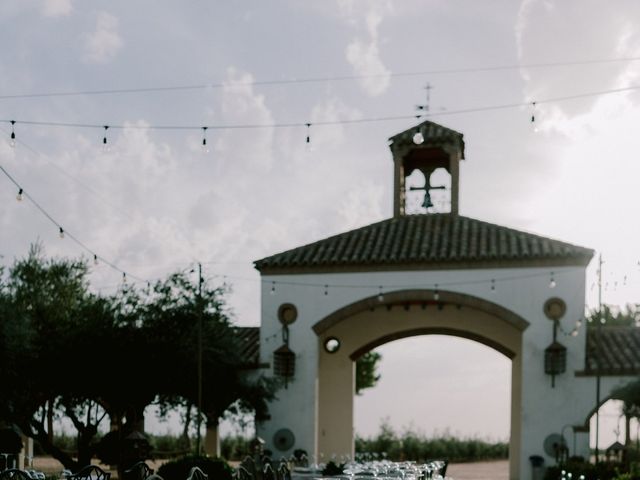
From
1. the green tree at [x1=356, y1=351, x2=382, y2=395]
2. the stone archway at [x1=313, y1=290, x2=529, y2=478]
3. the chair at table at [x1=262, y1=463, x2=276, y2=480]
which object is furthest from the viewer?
the green tree at [x1=356, y1=351, x2=382, y2=395]

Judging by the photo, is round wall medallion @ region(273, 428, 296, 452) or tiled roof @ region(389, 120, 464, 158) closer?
round wall medallion @ region(273, 428, 296, 452)

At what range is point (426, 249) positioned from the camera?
2708 cm

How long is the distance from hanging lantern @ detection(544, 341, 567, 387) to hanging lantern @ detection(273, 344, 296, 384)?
712cm

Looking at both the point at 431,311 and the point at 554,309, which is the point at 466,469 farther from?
the point at 554,309

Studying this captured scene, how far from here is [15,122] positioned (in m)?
15.2

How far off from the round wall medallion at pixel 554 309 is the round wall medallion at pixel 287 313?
710cm

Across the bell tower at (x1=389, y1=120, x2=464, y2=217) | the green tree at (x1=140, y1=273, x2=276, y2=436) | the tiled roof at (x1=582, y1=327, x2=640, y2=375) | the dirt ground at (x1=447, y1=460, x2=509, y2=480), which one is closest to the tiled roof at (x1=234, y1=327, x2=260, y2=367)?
the green tree at (x1=140, y1=273, x2=276, y2=436)

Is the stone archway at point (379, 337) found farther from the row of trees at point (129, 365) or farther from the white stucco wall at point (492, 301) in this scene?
the row of trees at point (129, 365)

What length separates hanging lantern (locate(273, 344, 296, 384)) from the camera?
89.6 feet

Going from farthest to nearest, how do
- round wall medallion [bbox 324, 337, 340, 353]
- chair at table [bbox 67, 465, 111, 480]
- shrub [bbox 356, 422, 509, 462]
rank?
shrub [bbox 356, 422, 509, 462]
round wall medallion [bbox 324, 337, 340, 353]
chair at table [bbox 67, 465, 111, 480]

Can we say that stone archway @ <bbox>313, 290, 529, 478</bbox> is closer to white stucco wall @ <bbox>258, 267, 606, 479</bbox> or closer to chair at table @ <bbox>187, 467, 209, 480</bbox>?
white stucco wall @ <bbox>258, 267, 606, 479</bbox>

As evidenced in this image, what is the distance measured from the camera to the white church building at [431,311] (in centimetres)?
2559

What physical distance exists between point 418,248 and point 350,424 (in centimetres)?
662

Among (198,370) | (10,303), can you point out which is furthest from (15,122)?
(198,370)
